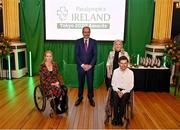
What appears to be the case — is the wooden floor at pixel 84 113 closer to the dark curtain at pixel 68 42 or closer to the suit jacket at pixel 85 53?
the suit jacket at pixel 85 53

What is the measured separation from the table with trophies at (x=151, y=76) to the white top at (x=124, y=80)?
1.74 m

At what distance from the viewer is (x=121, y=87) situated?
119 inches

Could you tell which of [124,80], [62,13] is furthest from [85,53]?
[62,13]

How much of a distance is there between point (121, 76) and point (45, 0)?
12.9ft

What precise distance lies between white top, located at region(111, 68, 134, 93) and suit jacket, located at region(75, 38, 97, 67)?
0.84 metres

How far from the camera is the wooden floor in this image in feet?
10.2

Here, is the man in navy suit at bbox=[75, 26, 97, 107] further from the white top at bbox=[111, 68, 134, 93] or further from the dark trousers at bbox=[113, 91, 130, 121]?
the dark trousers at bbox=[113, 91, 130, 121]

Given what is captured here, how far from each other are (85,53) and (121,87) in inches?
42.4

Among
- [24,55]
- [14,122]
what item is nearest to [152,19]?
[24,55]

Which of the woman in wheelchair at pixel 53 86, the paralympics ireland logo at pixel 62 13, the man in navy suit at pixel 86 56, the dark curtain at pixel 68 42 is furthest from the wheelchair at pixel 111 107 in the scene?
the paralympics ireland logo at pixel 62 13

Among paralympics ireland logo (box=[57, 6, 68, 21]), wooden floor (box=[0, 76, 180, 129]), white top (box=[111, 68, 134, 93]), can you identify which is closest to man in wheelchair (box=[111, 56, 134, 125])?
white top (box=[111, 68, 134, 93])

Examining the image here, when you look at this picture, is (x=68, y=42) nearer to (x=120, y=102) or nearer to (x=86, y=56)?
(x=86, y=56)

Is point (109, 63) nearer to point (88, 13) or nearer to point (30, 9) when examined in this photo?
point (88, 13)

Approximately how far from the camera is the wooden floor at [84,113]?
312 cm
